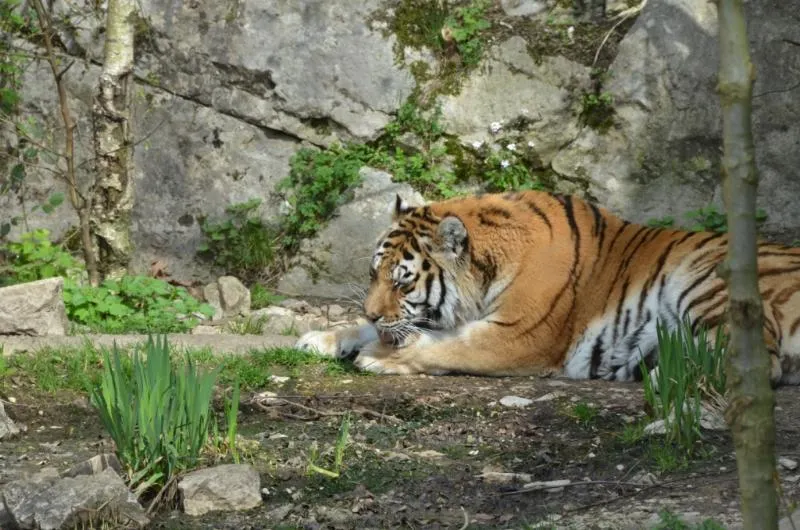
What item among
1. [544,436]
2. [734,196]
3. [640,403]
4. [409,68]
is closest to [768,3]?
[409,68]

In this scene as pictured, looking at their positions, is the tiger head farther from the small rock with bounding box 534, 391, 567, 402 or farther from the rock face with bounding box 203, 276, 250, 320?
the rock face with bounding box 203, 276, 250, 320

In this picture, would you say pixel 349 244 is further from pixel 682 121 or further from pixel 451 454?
pixel 451 454

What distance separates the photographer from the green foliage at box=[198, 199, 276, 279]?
7754 mm

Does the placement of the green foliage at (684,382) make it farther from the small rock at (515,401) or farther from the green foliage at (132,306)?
the green foliage at (132,306)

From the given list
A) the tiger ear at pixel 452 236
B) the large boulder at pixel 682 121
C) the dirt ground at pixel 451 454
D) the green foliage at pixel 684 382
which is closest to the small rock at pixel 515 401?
the dirt ground at pixel 451 454

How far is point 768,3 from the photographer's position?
25.1ft

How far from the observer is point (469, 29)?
7992 millimetres

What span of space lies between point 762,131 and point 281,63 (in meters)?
3.20

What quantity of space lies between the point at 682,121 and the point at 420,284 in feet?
9.17

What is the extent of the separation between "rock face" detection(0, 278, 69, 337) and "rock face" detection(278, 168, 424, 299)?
6.02ft

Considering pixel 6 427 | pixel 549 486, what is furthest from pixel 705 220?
pixel 6 427

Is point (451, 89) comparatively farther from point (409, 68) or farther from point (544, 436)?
point (544, 436)

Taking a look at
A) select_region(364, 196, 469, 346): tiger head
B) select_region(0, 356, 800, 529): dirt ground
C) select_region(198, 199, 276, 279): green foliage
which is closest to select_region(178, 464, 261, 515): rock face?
select_region(0, 356, 800, 529): dirt ground

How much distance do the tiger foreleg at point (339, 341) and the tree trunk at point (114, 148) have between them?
186 cm
